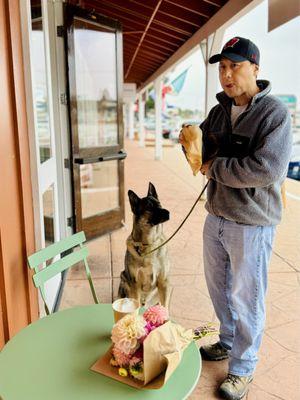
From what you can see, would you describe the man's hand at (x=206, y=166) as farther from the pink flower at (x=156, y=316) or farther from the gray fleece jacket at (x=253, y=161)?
the pink flower at (x=156, y=316)

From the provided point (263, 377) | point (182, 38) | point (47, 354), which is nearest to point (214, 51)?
point (182, 38)

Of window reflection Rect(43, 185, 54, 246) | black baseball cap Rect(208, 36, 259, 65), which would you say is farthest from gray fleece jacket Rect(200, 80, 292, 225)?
window reflection Rect(43, 185, 54, 246)

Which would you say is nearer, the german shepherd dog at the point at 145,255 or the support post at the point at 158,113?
the german shepherd dog at the point at 145,255

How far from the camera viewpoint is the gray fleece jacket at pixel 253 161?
71.9 inches

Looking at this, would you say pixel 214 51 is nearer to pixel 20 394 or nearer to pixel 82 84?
pixel 82 84

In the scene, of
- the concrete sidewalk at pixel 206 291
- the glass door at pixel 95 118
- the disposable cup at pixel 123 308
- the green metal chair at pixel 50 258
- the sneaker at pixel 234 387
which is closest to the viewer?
the disposable cup at pixel 123 308

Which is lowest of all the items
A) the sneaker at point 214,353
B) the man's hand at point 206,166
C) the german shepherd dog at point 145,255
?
the sneaker at point 214,353

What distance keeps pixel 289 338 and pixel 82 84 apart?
3.41 meters

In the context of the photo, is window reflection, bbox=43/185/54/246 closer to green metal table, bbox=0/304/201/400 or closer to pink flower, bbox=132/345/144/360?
green metal table, bbox=0/304/201/400

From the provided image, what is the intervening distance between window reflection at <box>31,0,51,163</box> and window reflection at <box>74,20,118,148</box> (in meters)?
1.14

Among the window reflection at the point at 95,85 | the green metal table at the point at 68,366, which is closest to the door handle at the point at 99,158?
the window reflection at the point at 95,85

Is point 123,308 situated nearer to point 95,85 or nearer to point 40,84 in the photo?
point 40,84

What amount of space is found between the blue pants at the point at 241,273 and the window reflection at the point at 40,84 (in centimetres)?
149

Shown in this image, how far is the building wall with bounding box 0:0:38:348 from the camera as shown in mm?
1896
